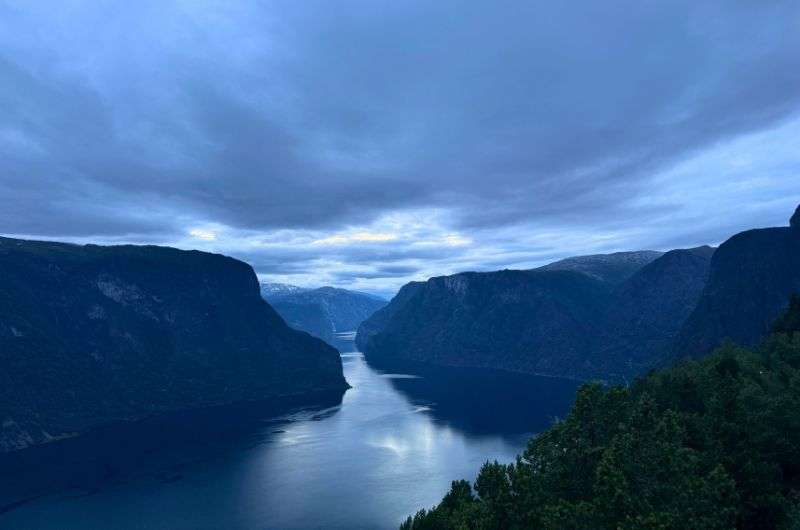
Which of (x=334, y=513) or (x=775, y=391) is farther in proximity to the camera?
(x=334, y=513)

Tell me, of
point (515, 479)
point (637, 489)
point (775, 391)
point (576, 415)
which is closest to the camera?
point (637, 489)

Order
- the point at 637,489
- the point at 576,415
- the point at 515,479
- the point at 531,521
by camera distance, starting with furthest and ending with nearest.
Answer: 1. the point at 576,415
2. the point at 515,479
3. the point at 531,521
4. the point at 637,489

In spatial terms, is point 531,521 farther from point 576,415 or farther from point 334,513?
point 334,513

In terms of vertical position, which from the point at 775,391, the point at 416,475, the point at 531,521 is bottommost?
the point at 416,475

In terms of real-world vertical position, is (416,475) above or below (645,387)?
below

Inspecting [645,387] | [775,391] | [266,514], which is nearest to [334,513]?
[266,514]

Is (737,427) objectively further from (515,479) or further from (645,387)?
(645,387)
